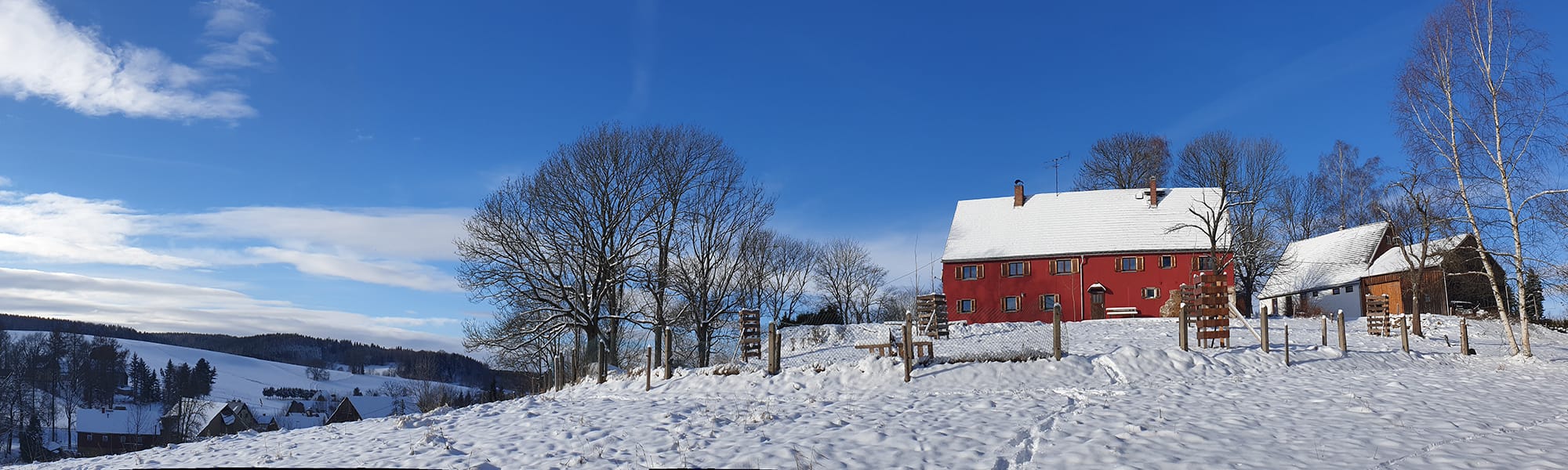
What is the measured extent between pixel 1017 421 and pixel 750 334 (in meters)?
15.5

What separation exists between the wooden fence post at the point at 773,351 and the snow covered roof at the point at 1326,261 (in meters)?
38.0

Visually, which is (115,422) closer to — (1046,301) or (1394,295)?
(1046,301)

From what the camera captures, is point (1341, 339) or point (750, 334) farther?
point (750, 334)

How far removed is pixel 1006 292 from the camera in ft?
148

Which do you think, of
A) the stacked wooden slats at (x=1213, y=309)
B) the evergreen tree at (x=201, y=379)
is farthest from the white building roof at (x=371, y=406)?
the stacked wooden slats at (x=1213, y=309)

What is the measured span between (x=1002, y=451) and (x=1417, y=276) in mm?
37040

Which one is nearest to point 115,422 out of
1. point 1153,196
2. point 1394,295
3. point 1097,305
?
point 1097,305

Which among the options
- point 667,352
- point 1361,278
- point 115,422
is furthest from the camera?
point 115,422

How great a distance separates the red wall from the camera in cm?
4350

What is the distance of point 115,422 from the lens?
3246 inches

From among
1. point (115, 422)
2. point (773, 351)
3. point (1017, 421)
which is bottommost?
point (115, 422)

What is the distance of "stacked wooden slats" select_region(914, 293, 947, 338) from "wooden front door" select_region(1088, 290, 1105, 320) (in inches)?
507

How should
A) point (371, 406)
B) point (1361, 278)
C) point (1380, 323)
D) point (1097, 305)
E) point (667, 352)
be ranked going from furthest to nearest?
point (371, 406) < point (1097, 305) < point (1361, 278) < point (1380, 323) < point (667, 352)

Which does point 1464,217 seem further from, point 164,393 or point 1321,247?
point 164,393
